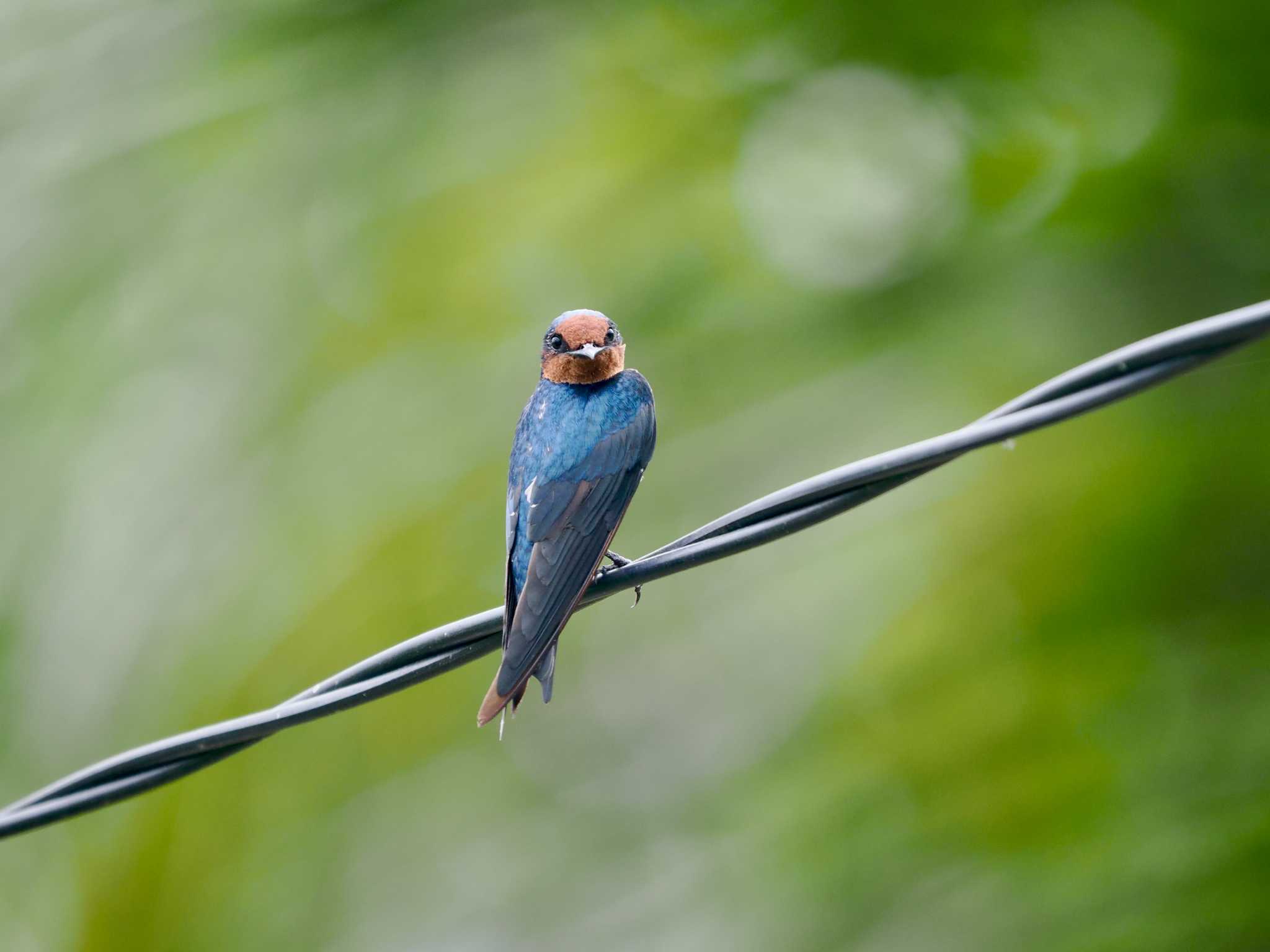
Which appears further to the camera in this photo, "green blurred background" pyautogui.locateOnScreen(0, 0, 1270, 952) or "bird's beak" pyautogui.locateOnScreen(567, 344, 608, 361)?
"green blurred background" pyautogui.locateOnScreen(0, 0, 1270, 952)

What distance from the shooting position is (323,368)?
6.21 meters

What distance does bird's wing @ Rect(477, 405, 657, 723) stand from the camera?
90.7 inches

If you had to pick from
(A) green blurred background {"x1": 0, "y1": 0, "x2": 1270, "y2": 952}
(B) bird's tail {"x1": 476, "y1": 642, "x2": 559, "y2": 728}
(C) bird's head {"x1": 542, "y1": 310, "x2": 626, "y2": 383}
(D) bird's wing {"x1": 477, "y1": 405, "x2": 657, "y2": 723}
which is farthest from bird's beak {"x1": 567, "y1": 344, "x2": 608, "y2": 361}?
(A) green blurred background {"x1": 0, "y1": 0, "x2": 1270, "y2": 952}

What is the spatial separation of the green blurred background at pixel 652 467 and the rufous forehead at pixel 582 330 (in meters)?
1.92

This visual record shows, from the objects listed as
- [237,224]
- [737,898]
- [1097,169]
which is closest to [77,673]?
[237,224]

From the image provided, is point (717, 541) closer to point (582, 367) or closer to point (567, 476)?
point (567, 476)

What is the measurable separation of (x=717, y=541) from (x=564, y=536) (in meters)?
0.77

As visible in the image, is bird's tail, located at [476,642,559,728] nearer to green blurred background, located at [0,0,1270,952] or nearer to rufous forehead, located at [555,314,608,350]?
rufous forehead, located at [555,314,608,350]

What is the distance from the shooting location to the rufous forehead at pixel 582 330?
295cm

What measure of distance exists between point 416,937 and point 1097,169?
4250mm

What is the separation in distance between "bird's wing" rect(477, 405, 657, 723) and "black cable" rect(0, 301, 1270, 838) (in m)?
0.23

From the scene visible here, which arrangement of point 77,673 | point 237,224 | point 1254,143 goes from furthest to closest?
point 237,224 → point 77,673 → point 1254,143

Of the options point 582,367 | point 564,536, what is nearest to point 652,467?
point 582,367

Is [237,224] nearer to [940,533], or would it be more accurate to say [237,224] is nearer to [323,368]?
[323,368]
